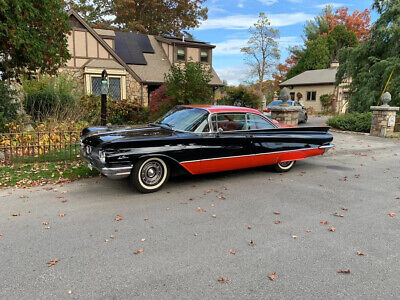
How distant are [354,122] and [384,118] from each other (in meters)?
1.80

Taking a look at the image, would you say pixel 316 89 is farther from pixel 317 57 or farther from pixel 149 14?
pixel 149 14

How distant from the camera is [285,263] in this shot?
322cm

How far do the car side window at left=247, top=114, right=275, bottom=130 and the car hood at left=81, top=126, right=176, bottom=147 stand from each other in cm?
174

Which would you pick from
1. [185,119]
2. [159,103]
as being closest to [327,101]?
[159,103]

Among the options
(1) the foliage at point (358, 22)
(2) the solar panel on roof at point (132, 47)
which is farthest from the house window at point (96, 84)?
(1) the foliage at point (358, 22)

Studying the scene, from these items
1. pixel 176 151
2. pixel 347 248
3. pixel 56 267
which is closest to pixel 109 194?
pixel 176 151

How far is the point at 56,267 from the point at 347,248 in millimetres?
3252

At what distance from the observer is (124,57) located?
2336 centimetres

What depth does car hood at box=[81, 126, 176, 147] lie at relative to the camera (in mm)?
5223

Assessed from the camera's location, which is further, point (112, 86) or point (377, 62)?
point (112, 86)

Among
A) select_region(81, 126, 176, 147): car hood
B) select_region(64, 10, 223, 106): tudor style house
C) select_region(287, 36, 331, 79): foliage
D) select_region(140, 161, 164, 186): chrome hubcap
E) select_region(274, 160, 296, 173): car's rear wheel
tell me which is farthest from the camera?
select_region(287, 36, 331, 79): foliage

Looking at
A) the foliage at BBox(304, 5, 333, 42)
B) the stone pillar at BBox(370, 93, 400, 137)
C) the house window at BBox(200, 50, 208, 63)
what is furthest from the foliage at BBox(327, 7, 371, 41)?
the stone pillar at BBox(370, 93, 400, 137)

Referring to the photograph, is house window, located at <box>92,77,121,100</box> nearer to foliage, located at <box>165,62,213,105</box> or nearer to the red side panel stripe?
foliage, located at <box>165,62,213,105</box>

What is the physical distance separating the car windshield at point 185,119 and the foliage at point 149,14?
2946 cm
